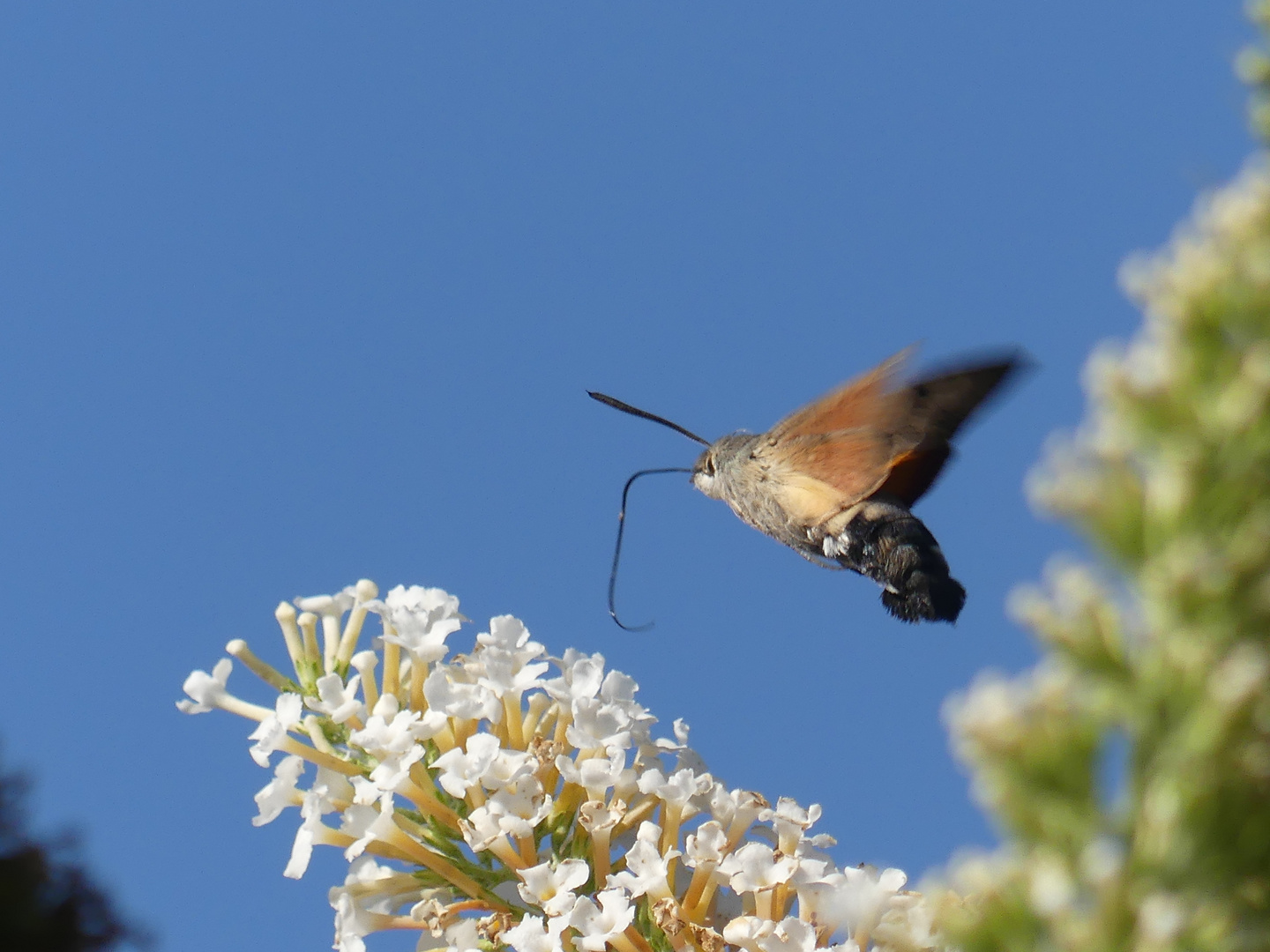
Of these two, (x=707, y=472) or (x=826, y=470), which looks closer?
(x=826, y=470)

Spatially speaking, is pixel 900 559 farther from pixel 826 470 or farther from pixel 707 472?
pixel 707 472

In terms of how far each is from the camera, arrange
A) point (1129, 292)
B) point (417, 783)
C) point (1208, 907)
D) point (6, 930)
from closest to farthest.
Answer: point (1208, 907) < point (1129, 292) < point (417, 783) < point (6, 930)

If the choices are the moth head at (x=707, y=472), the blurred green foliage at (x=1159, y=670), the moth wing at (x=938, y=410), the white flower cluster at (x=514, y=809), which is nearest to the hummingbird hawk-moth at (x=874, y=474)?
the moth wing at (x=938, y=410)

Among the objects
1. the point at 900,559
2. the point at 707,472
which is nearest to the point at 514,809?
the point at 900,559

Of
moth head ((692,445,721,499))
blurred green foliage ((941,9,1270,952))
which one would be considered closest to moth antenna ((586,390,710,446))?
moth head ((692,445,721,499))

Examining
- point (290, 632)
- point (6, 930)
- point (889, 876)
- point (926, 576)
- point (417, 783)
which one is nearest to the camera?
point (889, 876)

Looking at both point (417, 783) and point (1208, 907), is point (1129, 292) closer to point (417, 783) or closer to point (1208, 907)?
point (1208, 907)

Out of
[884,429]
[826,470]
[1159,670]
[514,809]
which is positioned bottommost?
[1159,670]

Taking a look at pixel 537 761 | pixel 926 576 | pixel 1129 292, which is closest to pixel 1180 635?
pixel 1129 292
